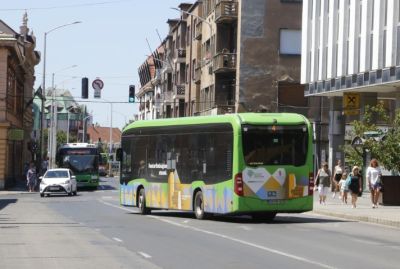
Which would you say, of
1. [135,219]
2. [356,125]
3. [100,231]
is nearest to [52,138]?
[356,125]

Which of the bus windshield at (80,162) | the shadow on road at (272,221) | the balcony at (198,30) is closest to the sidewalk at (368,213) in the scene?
the shadow on road at (272,221)

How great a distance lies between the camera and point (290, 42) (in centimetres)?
6631

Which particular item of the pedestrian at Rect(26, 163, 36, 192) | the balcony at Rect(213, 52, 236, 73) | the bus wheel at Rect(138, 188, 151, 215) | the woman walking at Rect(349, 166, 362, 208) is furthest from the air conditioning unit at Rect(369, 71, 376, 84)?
the pedestrian at Rect(26, 163, 36, 192)

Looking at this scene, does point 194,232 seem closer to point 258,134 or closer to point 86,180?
point 258,134

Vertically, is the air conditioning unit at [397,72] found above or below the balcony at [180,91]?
below

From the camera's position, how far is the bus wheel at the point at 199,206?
27.7 metres

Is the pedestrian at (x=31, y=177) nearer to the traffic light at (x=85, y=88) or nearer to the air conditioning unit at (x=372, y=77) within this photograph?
the traffic light at (x=85, y=88)

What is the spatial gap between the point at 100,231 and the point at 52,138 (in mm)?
62582

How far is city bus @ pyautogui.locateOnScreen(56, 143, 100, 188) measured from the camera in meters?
63.4

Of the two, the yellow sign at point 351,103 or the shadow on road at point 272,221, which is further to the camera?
the yellow sign at point 351,103

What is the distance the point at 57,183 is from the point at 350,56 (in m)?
17.6

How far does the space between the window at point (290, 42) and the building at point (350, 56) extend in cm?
1073

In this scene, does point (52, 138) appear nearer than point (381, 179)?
No

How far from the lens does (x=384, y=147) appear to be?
35.5 meters
